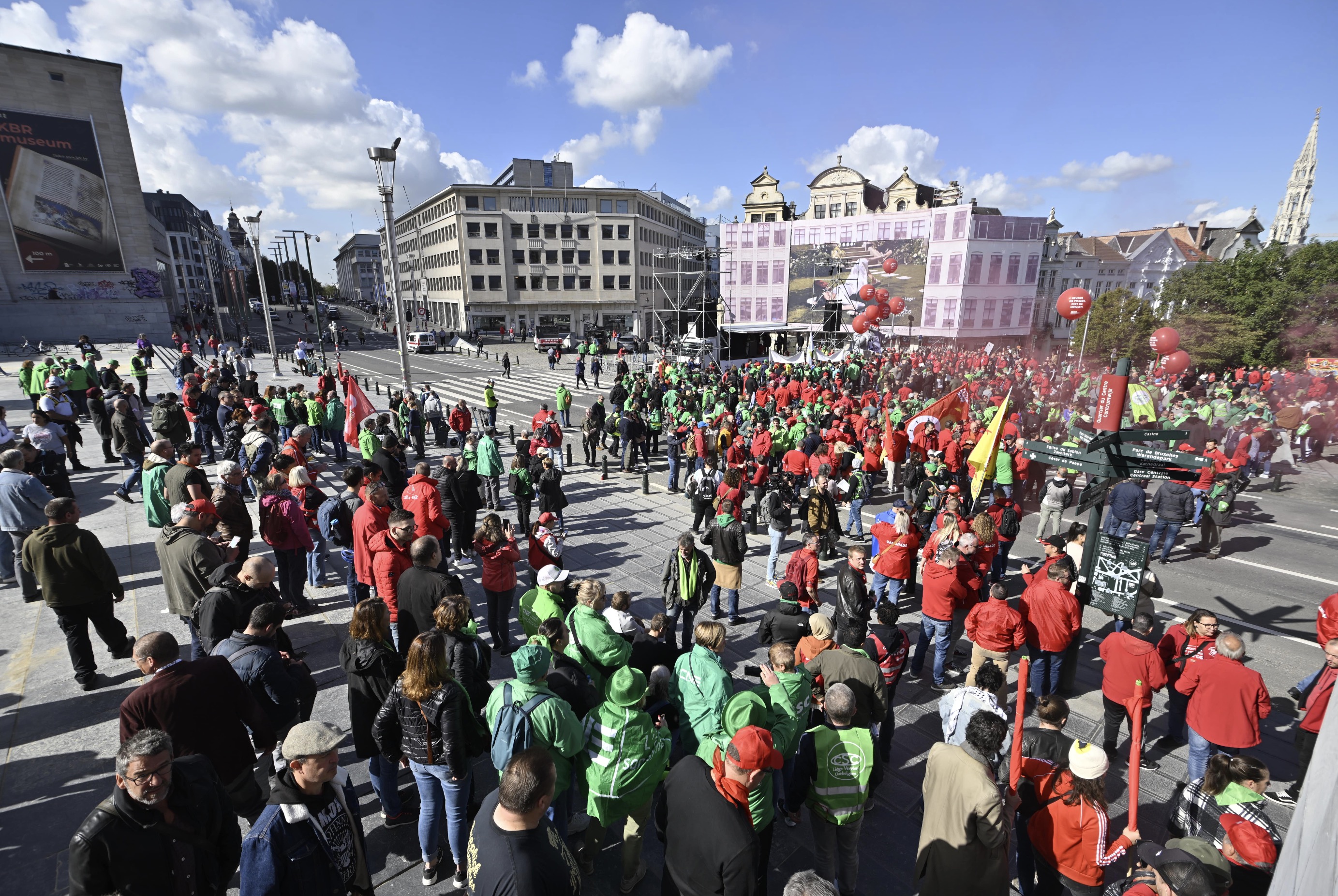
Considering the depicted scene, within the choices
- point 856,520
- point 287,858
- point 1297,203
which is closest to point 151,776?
point 287,858

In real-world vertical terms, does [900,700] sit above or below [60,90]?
→ below

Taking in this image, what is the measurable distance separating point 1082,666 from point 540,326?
6024cm

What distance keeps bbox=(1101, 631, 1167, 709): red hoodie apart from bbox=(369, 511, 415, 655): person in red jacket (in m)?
6.45

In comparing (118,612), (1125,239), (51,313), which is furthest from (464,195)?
(1125,239)

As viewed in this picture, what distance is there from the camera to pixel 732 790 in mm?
3086

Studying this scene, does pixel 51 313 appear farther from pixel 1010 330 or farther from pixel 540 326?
pixel 1010 330

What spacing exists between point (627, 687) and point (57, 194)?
49.5 m

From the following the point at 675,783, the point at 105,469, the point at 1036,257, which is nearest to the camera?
the point at 675,783

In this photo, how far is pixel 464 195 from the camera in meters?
61.1

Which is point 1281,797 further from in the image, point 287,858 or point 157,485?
point 157,485

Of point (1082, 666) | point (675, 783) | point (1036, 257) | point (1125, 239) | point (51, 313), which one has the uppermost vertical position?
point (1125, 239)

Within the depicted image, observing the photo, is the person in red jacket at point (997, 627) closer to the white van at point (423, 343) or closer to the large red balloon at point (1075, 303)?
the large red balloon at point (1075, 303)

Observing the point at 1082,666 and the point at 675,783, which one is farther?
the point at 1082,666

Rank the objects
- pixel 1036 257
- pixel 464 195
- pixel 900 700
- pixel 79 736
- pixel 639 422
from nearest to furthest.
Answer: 1. pixel 79 736
2. pixel 900 700
3. pixel 639 422
4. pixel 1036 257
5. pixel 464 195
